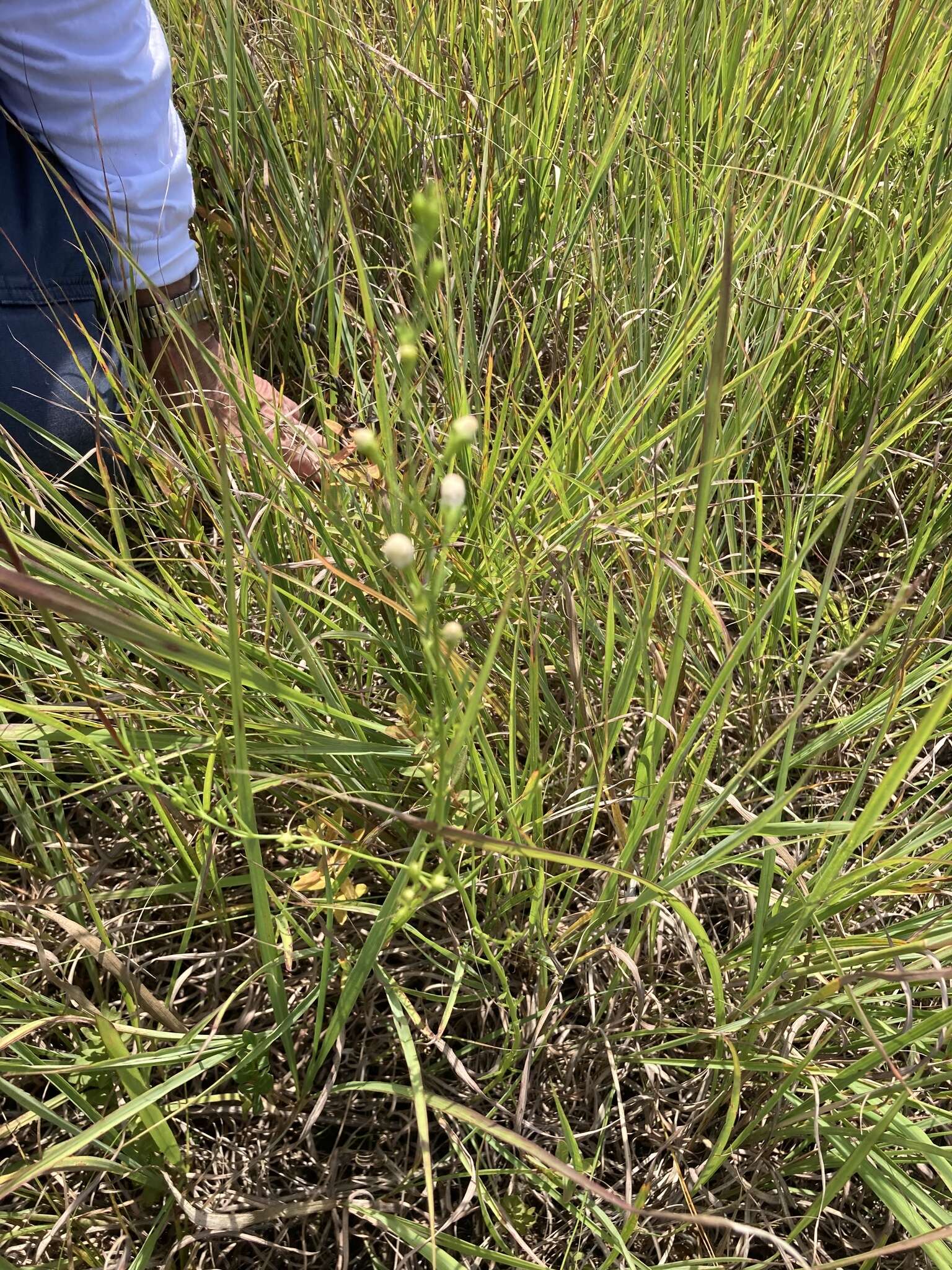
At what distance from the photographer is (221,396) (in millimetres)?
1156

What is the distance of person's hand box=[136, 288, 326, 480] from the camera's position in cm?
87

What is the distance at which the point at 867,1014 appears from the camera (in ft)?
2.42

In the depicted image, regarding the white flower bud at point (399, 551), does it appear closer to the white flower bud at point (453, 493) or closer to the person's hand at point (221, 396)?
the white flower bud at point (453, 493)

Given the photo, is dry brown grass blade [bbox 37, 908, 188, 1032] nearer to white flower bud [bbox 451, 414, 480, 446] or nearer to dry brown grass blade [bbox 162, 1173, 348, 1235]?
dry brown grass blade [bbox 162, 1173, 348, 1235]

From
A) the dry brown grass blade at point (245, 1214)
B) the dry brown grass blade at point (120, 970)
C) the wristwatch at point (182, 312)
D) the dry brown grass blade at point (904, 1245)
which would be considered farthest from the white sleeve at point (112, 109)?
the dry brown grass blade at point (904, 1245)

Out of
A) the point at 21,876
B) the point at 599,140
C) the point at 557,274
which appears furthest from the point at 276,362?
the point at 21,876

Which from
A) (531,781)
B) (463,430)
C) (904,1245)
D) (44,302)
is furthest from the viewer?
(44,302)

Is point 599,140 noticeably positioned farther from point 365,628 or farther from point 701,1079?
point 701,1079

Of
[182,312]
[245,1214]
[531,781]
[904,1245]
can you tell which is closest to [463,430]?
[531,781]

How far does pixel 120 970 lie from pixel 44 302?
0.82m

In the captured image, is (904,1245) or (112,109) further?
(112,109)

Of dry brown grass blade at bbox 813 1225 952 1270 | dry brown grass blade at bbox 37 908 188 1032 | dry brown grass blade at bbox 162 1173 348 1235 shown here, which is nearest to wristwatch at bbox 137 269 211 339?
dry brown grass blade at bbox 37 908 188 1032

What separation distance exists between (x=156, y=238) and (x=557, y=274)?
1.69 ft

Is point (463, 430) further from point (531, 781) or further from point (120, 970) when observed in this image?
point (120, 970)
